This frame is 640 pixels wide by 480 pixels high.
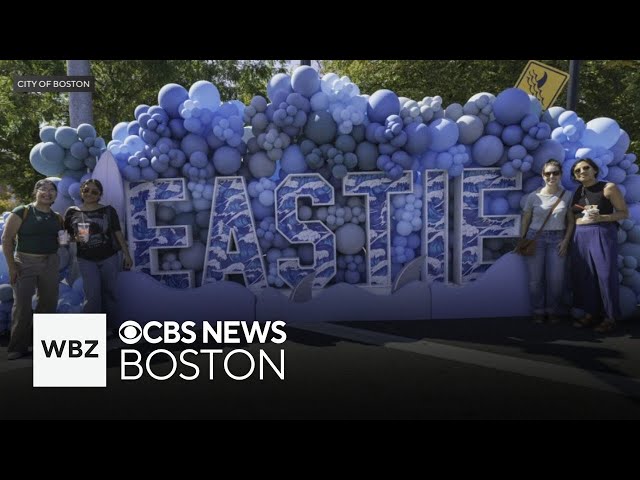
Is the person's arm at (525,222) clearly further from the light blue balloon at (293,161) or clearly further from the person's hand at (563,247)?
the light blue balloon at (293,161)

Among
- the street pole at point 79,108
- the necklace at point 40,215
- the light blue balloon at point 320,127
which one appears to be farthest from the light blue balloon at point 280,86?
the street pole at point 79,108

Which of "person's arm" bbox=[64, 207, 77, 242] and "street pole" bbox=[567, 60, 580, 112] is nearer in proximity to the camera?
"person's arm" bbox=[64, 207, 77, 242]

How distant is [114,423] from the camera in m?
3.10

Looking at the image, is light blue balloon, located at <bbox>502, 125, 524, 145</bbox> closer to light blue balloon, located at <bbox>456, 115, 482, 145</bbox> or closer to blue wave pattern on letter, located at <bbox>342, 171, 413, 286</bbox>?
light blue balloon, located at <bbox>456, 115, 482, 145</bbox>

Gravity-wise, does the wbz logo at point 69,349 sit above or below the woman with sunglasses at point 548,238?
below

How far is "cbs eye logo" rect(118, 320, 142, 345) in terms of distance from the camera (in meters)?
5.02

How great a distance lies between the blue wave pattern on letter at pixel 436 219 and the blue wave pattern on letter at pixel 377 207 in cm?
24

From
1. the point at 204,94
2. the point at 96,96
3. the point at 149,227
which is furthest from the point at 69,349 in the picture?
the point at 96,96

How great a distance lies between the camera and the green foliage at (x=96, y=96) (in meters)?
10.2

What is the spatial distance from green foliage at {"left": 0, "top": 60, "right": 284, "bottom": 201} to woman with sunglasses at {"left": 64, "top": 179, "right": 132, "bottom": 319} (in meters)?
6.35

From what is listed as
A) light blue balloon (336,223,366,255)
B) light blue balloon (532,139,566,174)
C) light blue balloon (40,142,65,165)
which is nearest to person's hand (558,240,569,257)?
light blue balloon (532,139,566,174)

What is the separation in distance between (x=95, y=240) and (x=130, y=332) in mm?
980

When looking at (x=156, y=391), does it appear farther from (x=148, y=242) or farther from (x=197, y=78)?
(x=197, y=78)

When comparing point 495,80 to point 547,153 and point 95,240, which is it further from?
point 95,240
